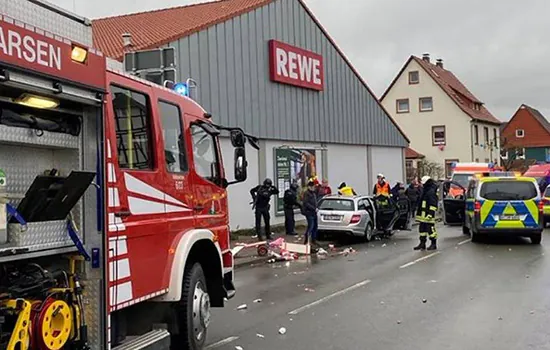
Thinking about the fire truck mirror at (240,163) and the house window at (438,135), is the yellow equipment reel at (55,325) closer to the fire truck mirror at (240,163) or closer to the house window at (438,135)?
the fire truck mirror at (240,163)

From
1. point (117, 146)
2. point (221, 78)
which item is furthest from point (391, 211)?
point (117, 146)

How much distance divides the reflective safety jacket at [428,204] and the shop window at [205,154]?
9.88m

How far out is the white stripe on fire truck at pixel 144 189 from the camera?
5.12 metres

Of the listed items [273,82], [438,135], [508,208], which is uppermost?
[273,82]

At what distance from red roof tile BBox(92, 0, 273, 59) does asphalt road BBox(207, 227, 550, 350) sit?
810 centimetres

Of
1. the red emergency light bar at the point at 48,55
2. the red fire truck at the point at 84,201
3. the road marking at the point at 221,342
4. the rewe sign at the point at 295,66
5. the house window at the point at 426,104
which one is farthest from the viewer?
the house window at the point at 426,104

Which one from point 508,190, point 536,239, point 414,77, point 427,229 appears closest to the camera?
point 427,229

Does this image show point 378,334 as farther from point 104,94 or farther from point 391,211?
point 391,211

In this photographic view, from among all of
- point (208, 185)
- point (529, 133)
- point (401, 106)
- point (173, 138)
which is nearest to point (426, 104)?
point (401, 106)

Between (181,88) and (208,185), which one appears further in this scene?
(181,88)

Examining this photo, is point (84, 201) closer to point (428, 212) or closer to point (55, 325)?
point (55, 325)

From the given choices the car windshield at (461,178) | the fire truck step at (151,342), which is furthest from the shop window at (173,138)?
the car windshield at (461,178)

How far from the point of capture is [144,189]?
5.37 m

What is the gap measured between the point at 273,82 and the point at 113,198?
18476 mm
